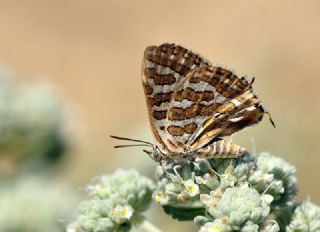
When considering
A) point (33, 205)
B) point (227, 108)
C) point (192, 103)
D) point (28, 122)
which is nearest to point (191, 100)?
point (192, 103)

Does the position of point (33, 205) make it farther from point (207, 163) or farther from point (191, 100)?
point (207, 163)

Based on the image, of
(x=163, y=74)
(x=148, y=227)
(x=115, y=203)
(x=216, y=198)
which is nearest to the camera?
(x=216, y=198)

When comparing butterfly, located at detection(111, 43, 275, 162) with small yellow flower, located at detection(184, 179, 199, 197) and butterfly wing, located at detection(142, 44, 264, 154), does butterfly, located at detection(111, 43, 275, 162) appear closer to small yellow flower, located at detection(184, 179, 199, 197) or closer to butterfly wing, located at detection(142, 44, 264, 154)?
butterfly wing, located at detection(142, 44, 264, 154)

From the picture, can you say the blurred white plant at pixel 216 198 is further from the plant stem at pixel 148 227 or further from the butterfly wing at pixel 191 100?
the butterfly wing at pixel 191 100

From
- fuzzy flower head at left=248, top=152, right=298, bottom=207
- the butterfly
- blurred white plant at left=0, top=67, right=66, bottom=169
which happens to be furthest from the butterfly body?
blurred white plant at left=0, top=67, right=66, bottom=169

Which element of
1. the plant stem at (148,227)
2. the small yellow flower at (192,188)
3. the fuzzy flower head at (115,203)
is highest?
the small yellow flower at (192,188)

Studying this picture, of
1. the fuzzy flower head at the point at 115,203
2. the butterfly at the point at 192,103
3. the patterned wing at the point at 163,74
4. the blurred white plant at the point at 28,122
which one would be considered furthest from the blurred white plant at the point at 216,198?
the blurred white plant at the point at 28,122

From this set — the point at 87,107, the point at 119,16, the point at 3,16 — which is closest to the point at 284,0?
the point at 119,16

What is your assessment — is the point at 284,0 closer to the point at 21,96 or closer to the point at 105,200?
the point at 21,96
